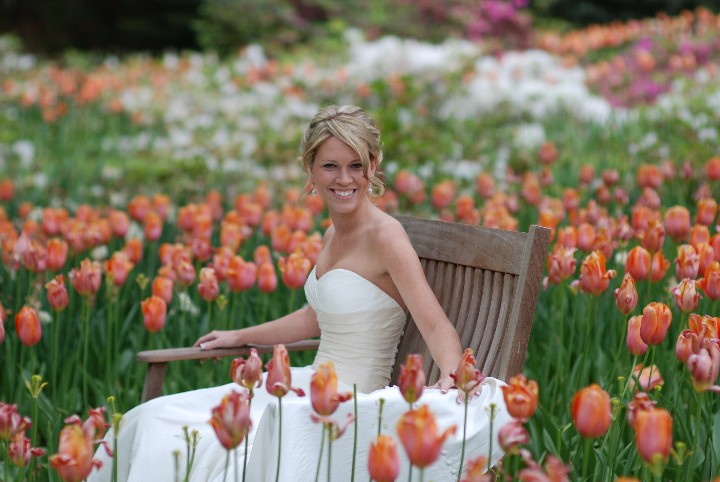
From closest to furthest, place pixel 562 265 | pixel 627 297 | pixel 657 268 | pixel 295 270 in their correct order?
pixel 627 297 → pixel 657 268 → pixel 562 265 → pixel 295 270

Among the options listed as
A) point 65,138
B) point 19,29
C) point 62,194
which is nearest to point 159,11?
point 19,29

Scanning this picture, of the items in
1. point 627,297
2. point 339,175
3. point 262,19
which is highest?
point 262,19

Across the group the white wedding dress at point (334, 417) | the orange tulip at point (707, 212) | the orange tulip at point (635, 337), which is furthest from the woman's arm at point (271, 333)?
the orange tulip at point (707, 212)

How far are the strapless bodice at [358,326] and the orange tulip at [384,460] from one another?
120cm

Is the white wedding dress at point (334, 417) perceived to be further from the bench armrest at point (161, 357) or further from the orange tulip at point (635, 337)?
the orange tulip at point (635, 337)

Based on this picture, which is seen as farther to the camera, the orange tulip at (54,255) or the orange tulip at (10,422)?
the orange tulip at (54,255)

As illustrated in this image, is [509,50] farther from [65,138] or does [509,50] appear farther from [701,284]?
[701,284]

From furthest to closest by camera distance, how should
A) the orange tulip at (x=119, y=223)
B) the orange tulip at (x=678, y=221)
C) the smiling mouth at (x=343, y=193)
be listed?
the orange tulip at (x=119, y=223)
the orange tulip at (x=678, y=221)
the smiling mouth at (x=343, y=193)

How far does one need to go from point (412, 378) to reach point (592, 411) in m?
0.31

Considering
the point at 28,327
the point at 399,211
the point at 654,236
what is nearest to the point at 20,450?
the point at 28,327

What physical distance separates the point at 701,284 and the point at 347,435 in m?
1.14

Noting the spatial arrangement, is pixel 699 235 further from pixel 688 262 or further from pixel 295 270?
pixel 295 270

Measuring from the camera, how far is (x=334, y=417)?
217cm

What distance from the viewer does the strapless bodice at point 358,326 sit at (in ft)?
9.12
